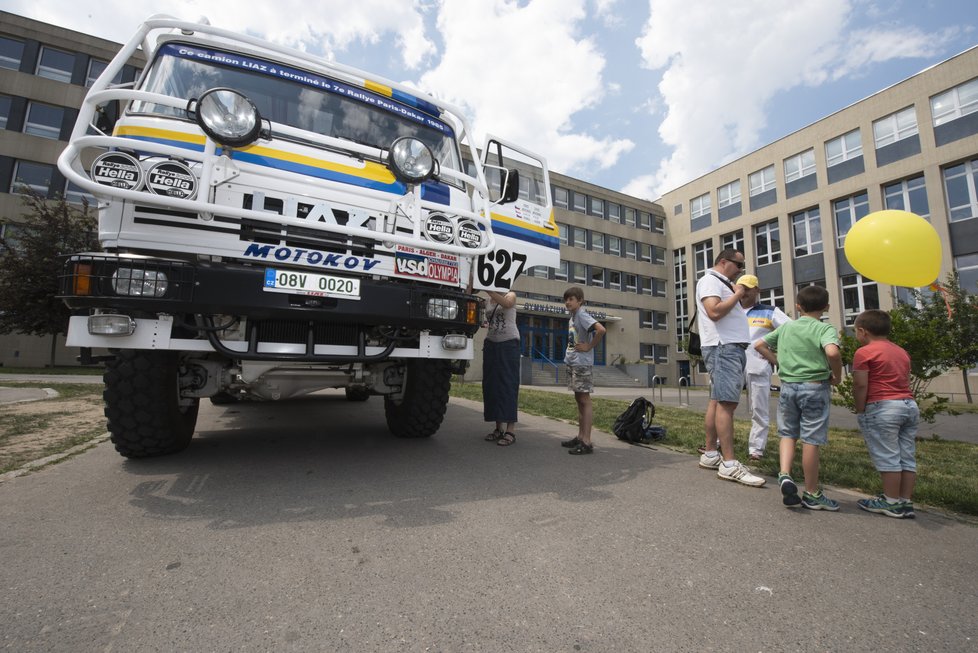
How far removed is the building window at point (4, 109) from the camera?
20.5 m

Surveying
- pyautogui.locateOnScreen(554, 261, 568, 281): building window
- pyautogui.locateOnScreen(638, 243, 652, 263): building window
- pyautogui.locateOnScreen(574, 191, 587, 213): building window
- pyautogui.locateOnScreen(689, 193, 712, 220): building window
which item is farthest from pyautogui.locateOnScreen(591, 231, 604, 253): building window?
pyautogui.locateOnScreen(689, 193, 712, 220): building window

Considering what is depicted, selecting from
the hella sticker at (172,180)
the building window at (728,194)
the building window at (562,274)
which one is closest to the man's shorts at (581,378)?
the hella sticker at (172,180)

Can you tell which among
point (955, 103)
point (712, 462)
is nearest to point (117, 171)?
point (712, 462)

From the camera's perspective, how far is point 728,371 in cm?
363

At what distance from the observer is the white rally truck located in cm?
261

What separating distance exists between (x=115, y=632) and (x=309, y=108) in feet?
11.3

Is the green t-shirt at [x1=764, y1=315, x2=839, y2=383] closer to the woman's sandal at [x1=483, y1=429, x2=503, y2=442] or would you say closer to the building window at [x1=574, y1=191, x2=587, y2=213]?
the woman's sandal at [x1=483, y1=429, x2=503, y2=442]

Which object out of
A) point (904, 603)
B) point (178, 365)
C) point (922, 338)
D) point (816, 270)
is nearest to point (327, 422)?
point (178, 365)

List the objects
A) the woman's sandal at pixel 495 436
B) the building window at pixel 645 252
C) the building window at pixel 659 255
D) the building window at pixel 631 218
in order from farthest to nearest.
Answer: the building window at pixel 659 255
the building window at pixel 645 252
the building window at pixel 631 218
the woman's sandal at pixel 495 436

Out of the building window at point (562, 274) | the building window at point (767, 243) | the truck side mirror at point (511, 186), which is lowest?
the truck side mirror at point (511, 186)

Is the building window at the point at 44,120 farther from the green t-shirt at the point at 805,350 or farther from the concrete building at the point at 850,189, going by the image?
the concrete building at the point at 850,189

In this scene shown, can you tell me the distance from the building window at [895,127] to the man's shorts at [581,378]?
28544 millimetres

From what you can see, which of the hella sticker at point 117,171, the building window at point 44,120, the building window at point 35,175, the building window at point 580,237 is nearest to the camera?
the hella sticker at point 117,171

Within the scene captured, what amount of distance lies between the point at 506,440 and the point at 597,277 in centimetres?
3134
